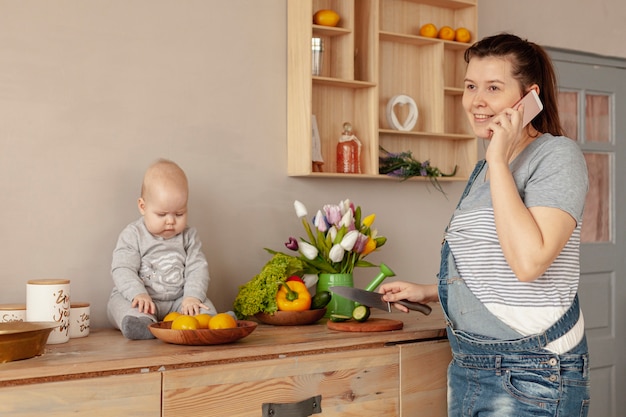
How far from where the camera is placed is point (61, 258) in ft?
7.75

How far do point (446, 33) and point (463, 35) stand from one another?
80 millimetres

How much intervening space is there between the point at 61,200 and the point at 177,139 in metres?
0.43

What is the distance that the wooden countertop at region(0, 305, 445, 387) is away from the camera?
5.54ft

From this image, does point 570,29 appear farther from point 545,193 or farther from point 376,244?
point 545,193

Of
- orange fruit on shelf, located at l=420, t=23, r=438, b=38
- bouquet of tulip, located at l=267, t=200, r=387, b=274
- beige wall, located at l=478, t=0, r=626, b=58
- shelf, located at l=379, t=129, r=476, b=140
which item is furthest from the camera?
beige wall, located at l=478, t=0, r=626, b=58

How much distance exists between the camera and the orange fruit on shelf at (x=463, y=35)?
3135mm

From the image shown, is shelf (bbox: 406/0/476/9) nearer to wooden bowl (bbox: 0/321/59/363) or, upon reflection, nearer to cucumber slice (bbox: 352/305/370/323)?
cucumber slice (bbox: 352/305/370/323)

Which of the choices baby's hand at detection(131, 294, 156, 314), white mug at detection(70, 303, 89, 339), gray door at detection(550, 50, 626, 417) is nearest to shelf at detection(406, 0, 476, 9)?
gray door at detection(550, 50, 626, 417)

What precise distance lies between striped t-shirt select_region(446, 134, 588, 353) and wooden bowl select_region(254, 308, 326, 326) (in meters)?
0.65

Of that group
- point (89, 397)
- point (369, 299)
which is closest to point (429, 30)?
point (369, 299)

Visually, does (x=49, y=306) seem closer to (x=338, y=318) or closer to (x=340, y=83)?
(x=338, y=318)

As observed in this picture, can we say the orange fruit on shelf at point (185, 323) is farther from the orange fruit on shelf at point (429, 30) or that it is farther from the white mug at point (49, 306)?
the orange fruit on shelf at point (429, 30)

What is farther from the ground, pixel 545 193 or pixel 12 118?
pixel 12 118

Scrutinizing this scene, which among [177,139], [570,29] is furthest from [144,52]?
[570,29]
